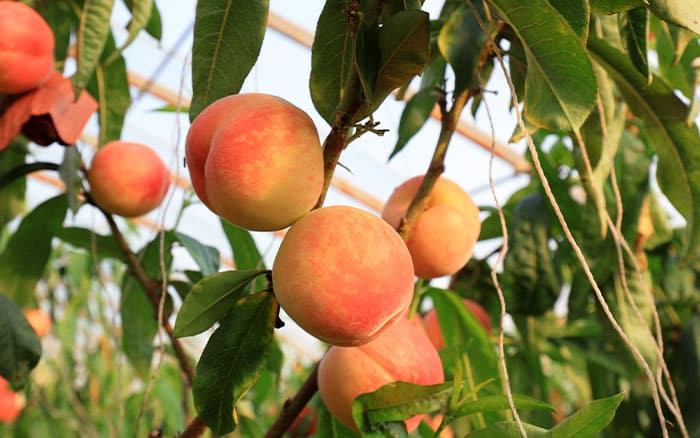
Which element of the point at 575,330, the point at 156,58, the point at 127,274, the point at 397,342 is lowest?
the point at 156,58

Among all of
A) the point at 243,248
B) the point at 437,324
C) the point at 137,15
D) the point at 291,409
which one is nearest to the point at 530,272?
the point at 437,324

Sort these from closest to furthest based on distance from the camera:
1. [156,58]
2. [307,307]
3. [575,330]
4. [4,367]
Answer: [307,307], [4,367], [575,330], [156,58]

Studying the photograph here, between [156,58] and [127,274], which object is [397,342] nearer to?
[127,274]

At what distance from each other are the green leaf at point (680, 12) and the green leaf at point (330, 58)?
0.77 ft

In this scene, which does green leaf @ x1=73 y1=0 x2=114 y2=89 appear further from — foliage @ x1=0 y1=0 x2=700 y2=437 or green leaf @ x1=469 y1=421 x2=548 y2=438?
green leaf @ x1=469 y1=421 x2=548 y2=438

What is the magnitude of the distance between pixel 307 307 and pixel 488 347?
41 centimetres

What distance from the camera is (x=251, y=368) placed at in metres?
0.60

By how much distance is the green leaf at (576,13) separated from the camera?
1.81 ft

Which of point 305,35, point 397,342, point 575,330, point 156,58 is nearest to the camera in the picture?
point 397,342

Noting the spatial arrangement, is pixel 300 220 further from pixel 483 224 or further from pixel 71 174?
pixel 483 224

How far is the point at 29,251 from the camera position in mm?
1093

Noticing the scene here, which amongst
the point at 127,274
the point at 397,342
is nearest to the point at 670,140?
the point at 397,342

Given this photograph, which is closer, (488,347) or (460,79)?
(460,79)

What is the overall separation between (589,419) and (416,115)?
0.51m
